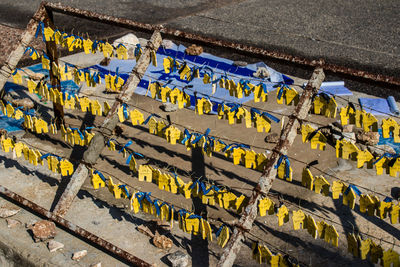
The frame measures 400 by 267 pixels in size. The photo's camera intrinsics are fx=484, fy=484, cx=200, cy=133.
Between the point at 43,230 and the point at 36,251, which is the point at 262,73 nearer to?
the point at 43,230

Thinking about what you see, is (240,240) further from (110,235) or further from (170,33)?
(170,33)

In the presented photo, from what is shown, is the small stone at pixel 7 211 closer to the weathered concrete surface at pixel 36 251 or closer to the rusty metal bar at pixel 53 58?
the weathered concrete surface at pixel 36 251

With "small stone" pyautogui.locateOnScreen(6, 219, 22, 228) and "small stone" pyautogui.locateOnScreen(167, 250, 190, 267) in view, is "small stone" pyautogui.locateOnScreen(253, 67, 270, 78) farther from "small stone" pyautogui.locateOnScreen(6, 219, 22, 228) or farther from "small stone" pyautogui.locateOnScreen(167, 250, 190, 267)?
"small stone" pyautogui.locateOnScreen(6, 219, 22, 228)

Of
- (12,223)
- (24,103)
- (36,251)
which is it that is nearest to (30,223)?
(12,223)

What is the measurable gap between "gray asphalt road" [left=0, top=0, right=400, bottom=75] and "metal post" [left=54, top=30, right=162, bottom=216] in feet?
20.9

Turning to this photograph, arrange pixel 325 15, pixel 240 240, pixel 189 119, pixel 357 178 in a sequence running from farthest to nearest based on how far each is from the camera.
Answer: pixel 325 15 → pixel 189 119 → pixel 357 178 → pixel 240 240

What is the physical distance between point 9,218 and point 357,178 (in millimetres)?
3883

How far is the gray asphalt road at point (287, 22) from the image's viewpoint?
34.3ft

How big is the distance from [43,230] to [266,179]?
2.28 meters

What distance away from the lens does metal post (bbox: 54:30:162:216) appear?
438 cm

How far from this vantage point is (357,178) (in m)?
5.70

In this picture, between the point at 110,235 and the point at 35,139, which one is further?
the point at 35,139

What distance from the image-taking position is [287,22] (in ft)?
40.2

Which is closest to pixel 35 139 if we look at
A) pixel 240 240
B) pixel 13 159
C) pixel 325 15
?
pixel 13 159
